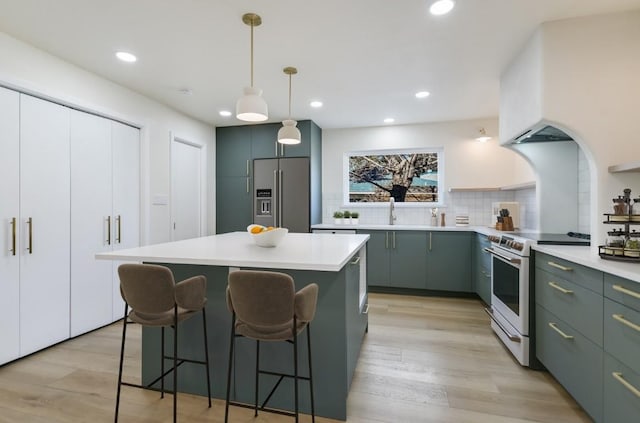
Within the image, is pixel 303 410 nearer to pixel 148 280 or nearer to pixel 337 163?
pixel 148 280

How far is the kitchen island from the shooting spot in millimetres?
1752

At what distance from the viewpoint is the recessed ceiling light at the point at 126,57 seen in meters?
2.64

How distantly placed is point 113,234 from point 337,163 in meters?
3.21

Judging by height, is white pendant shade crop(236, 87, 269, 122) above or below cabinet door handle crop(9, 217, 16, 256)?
above

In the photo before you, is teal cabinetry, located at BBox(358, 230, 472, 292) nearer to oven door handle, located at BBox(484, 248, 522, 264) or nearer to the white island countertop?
oven door handle, located at BBox(484, 248, 522, 264)

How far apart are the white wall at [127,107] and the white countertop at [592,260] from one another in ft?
12.6

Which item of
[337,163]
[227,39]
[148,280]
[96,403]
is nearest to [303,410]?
[148,280]

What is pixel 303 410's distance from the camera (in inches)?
71.2

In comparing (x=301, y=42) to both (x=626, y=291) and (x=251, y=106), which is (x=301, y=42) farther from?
(x=626, y=291)

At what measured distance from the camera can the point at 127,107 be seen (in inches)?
134

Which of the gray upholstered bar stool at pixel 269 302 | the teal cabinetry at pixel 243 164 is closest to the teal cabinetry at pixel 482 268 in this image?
the teal cabinetry at pixel 243 164

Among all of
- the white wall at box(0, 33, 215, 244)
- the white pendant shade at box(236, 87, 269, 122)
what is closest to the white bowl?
the white pendant shade at box(236, 87, 269, 122)

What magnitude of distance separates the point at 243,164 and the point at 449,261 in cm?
327

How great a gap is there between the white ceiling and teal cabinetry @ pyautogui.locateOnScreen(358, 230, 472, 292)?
5.69 feet
